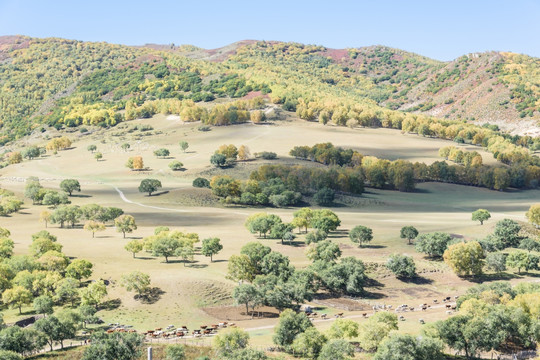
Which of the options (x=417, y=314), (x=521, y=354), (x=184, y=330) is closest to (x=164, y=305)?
(x=184, y=330)

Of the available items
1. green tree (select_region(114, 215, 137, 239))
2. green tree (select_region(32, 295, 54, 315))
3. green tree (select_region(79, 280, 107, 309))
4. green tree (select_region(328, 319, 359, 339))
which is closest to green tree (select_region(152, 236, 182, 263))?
green tree (select_region(114, 215, 137, 239))

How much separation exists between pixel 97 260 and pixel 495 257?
68781 mm

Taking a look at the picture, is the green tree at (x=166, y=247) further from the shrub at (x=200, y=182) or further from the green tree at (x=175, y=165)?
the green tree at (x=175, y=165)

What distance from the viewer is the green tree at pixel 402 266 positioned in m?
99.9

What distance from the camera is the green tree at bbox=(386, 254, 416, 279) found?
9988 centimetres

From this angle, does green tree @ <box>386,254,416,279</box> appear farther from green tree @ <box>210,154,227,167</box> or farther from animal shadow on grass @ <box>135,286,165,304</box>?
green tree @ <box>210,154,227,167</box>

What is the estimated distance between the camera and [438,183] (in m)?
188

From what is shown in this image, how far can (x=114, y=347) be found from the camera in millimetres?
63094

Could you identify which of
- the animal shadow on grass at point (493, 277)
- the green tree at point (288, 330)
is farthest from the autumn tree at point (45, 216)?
the animal shadow on grass at point (493, 277)

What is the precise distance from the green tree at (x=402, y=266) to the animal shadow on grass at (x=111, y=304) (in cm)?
4540

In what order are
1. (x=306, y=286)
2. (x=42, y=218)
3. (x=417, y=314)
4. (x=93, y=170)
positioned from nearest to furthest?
(x=417, y=314) < (x=306, y=286) < (x=42, y=218) < (x=93, y=170)

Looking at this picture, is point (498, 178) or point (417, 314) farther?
point (498, 178)

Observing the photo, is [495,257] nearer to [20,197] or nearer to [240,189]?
[240,189]

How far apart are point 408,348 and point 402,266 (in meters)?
39.2
